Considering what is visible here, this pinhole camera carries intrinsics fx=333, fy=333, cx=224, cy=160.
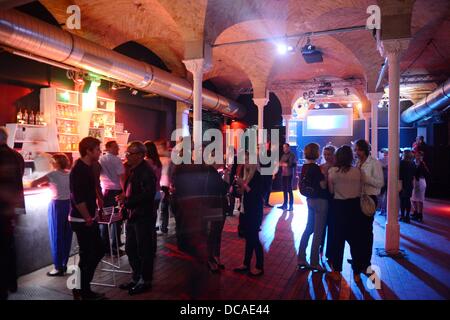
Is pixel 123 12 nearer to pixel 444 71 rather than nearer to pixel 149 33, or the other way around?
pixel 149 33

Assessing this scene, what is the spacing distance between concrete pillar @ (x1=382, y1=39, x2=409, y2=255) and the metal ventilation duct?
4876mm

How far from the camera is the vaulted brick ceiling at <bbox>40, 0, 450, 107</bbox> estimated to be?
637cm

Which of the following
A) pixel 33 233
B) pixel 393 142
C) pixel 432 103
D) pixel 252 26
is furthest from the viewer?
pixel 432 103

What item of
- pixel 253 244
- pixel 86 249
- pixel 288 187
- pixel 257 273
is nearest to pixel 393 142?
pixel 253 244

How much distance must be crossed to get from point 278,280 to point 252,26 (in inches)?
259

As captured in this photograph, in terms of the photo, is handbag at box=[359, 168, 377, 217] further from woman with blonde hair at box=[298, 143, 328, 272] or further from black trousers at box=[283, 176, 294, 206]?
black trousers at box=[283, 176, 294, 206]

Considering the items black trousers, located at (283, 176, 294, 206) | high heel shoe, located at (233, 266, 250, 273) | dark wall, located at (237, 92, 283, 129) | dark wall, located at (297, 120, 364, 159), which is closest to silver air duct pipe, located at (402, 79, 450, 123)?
dark wall, located at (297, 120, 364, 159)

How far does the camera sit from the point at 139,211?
126 inches

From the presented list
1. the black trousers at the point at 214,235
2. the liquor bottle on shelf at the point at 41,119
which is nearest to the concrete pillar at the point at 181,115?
the liquor bottle on shelf at the point at 41,119

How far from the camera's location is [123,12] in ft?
24.1

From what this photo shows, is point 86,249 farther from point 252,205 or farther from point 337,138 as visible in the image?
point 337,138

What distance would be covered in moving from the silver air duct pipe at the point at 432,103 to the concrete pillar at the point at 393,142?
5741mm

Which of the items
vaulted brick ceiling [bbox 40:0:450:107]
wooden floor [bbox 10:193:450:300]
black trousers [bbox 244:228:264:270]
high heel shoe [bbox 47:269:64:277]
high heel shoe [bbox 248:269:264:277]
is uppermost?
vaulted brick ceiling [bbox 40:0:450:107]
